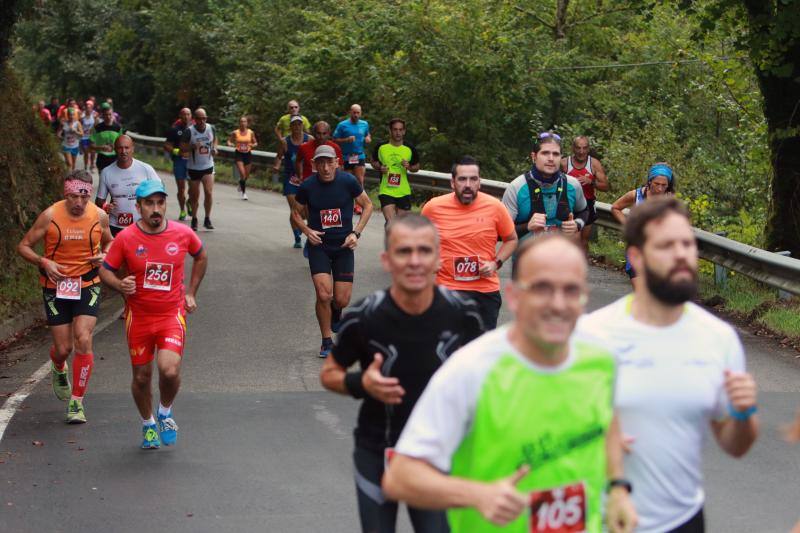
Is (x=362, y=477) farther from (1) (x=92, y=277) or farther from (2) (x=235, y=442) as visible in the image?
(1) (x=92, y=277)

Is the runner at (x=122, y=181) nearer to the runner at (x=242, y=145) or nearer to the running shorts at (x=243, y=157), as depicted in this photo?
the runner at (x=242, y=145)

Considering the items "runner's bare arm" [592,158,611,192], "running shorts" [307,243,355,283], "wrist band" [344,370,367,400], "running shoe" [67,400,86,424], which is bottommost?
"running shoe" [67,400,86,424]

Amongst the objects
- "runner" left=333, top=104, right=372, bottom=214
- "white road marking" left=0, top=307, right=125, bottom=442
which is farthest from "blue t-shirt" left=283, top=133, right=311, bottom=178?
"white road marking" left=0, top=307, right=125, bottom=442

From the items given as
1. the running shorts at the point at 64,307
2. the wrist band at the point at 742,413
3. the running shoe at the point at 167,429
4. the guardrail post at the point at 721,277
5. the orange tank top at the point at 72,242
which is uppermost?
the wrist band at the point at 742,413

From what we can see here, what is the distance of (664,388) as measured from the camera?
14.4ft

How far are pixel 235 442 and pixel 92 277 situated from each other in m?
2.09

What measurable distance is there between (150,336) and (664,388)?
556 centimetres

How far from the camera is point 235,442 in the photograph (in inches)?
376

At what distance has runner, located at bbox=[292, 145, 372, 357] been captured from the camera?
40.8 ft

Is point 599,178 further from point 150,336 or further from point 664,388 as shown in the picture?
point 664,388

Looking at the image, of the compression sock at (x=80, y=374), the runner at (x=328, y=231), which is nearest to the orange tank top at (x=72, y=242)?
the compression sock at (x=80, y=374)

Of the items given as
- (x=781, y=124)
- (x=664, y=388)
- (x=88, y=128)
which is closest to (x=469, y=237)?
(x=664, y=388)

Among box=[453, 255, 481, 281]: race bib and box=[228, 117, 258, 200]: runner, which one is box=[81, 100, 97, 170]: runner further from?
box=[453, 255, 481, 281]: race bib

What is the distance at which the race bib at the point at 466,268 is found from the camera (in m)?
9.98
